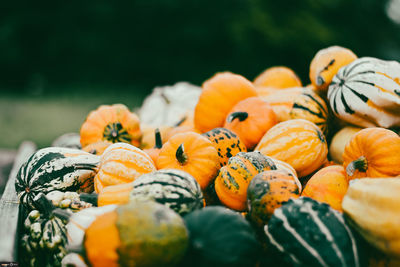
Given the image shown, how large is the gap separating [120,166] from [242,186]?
69cm

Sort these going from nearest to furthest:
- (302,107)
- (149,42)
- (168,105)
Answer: (302,107) → (168,105) → (149,42)

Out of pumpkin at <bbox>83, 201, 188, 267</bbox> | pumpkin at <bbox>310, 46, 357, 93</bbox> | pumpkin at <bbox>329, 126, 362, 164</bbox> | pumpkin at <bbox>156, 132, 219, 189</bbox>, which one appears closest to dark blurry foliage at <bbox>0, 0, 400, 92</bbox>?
pumpkin at <bbox>310, 46, 357, 93</bbox>

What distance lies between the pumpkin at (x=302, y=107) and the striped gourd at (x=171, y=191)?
3.80ft

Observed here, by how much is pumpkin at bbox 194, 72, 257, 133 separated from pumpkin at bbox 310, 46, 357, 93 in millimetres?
520

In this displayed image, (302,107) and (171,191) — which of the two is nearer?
(171,191)

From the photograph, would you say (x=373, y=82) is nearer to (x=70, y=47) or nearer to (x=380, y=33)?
(x=380, y=33)

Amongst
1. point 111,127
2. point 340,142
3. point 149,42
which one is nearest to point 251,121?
point 340,142

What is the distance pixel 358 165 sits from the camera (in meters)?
1.70

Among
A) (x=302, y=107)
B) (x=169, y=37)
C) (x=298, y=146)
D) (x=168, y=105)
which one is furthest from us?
(x=169, y=37)

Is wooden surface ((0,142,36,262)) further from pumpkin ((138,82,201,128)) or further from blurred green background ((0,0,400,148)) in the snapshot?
blurred green background ((0,0,400,148))

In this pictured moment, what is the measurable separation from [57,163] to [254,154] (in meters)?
1.12

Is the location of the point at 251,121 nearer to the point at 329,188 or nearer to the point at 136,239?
the point at 329,188

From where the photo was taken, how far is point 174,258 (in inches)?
51.1

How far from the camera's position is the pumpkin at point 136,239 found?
4.14ft
